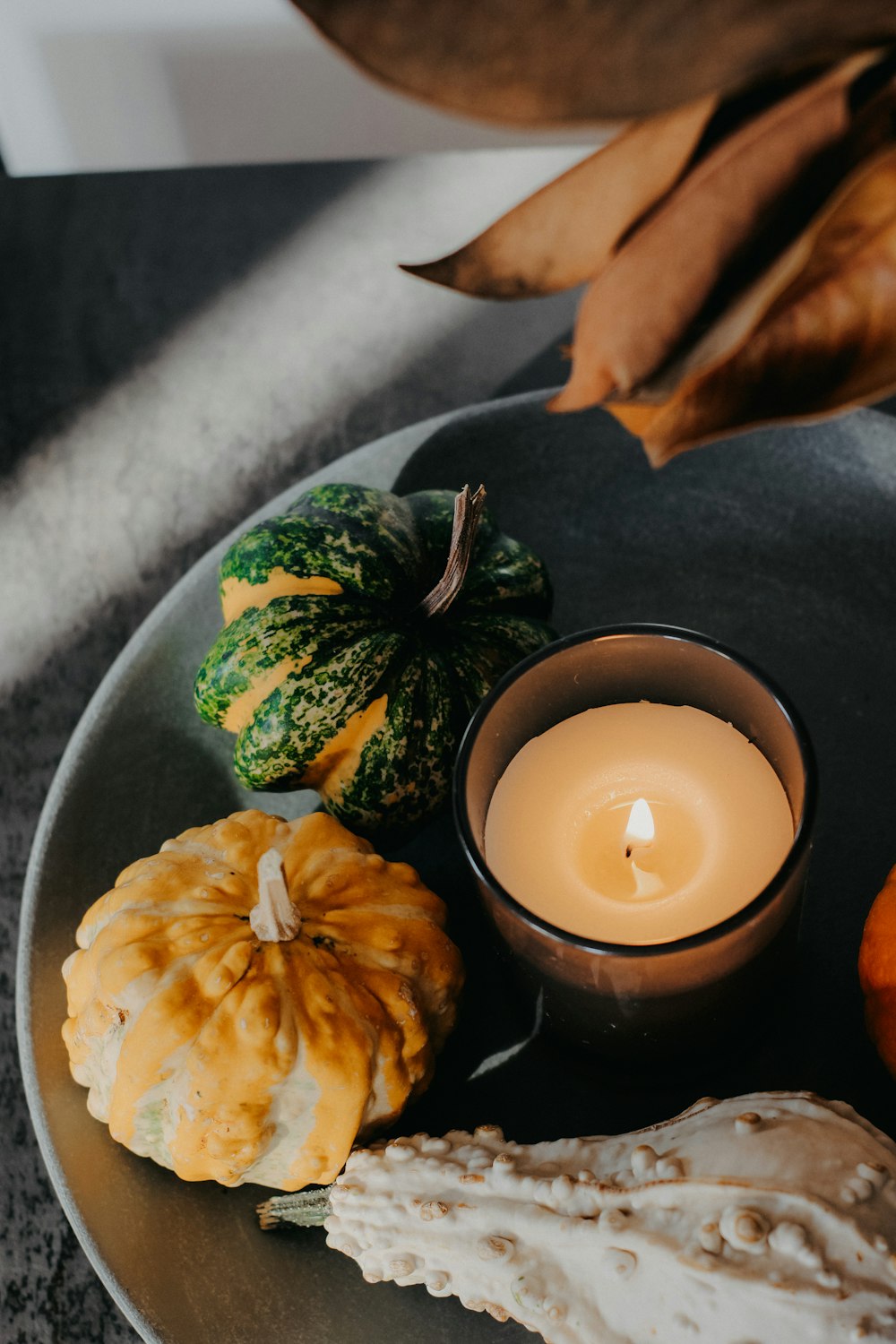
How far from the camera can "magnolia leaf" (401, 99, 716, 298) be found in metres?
0.19

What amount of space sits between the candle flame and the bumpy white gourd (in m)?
0.14

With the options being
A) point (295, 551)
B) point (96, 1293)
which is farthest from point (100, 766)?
point (96, 1293)

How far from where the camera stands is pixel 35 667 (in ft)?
2.99

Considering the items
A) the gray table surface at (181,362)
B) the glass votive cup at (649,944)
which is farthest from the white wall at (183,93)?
the glass votive cup at (649,944)

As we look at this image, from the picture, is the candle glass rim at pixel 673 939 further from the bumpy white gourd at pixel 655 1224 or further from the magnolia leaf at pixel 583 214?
the magnolia leaf at pixel 583 214

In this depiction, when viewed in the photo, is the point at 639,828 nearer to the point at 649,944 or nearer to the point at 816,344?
the point at 649,944

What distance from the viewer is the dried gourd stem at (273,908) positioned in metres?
0.57

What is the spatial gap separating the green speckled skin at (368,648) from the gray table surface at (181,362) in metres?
0.23

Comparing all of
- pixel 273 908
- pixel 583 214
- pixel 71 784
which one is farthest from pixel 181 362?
pixel 583 214

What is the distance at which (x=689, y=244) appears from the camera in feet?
0.64

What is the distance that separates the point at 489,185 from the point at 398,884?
2.48ft

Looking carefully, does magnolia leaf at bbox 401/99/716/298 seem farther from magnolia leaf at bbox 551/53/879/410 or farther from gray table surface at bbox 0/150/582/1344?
gray table surface at bbox 0/150/582/1344

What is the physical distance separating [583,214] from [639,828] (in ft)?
1.53

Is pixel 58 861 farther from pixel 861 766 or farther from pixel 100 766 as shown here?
pixel 861 766
